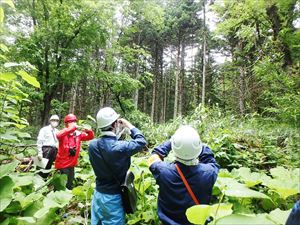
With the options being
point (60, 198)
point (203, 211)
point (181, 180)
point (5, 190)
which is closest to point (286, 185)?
point (181, 180)

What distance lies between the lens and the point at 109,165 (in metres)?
2.98

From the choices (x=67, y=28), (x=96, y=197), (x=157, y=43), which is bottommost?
(x=96, y=197)

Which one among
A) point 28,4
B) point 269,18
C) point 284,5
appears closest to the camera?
point 284,5

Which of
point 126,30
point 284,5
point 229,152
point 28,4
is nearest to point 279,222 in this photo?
point 284,5

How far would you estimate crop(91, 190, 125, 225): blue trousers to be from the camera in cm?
301

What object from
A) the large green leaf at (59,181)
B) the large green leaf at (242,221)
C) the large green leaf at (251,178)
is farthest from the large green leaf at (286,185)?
the large green leaf at (59,181)

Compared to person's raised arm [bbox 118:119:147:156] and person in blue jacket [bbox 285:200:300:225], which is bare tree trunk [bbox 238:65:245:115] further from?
person in blue jacket [bbox 285:200:300:225]

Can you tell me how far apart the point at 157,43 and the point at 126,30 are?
14.6m

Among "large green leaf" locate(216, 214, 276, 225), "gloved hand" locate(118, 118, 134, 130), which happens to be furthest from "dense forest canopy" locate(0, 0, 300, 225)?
"gloved hand" locate(118, 118, 134, 130)

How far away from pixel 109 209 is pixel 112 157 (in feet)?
1.87

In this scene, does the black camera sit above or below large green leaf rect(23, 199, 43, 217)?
above

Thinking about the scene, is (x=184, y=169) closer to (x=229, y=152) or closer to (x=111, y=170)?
(x=111, y=170)

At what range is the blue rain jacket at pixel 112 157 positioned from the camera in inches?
115

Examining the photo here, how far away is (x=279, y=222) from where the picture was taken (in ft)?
4.76
